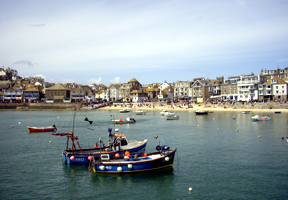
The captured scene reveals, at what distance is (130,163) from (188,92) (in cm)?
11210

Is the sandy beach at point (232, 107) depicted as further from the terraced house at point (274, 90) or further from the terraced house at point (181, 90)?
the terraced house at point (181, 90)

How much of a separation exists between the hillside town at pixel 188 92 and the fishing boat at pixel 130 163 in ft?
277

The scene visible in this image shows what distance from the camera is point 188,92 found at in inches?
5226

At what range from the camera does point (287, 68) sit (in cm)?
11344

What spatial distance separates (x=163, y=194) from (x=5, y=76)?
642ft

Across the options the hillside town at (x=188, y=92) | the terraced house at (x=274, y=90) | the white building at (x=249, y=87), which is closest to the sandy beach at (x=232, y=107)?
the hillside town at (x=188, y=92)

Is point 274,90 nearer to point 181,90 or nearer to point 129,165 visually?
point 181,90

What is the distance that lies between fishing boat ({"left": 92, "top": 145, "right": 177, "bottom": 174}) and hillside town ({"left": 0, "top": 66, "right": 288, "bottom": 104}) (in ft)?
277

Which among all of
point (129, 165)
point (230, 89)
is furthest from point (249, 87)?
point (129, 165)

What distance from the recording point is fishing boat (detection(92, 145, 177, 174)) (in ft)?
78.5

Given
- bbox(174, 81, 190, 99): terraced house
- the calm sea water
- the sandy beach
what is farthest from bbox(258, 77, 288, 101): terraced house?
the calm sea water

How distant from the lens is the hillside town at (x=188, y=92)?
10231 centimetres

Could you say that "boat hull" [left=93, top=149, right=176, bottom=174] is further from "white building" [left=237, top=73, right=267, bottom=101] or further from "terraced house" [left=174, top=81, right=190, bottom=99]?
"terraced house" [left=174, top=81, right=190, bottom=99]

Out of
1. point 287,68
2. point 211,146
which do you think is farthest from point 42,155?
point 287,68
